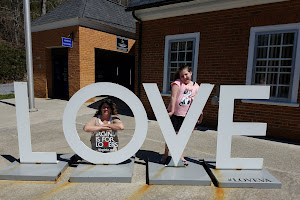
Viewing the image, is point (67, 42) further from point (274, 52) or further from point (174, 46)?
point (274, 52)

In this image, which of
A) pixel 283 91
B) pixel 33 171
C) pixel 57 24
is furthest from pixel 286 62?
pixel 57 24

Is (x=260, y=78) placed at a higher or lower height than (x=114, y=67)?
lower

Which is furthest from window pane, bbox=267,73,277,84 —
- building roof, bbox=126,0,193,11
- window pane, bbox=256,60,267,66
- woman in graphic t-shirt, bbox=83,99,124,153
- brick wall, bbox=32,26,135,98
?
brick wall, bbox=32,26,135,98

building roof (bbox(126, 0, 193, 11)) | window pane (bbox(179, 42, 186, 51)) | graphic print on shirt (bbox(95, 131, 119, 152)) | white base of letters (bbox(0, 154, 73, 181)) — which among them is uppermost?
building roof (bbox(126, 0, 193, 11))

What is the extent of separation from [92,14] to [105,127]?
26.8ft

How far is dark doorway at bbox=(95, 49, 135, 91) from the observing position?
11859 millimetres

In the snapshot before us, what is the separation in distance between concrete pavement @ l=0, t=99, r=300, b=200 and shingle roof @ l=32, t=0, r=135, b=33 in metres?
5.66

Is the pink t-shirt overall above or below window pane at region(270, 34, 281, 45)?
below

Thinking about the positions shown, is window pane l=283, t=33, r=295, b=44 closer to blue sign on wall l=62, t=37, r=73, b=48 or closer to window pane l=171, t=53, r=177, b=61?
window pane l=171, t=53, r=177, b=61

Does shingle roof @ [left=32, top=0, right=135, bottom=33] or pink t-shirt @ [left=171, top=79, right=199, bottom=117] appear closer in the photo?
pink t-shirt @ [left=171, top=79, right=199, bottom=117]

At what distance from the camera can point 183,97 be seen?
2979 millimetres

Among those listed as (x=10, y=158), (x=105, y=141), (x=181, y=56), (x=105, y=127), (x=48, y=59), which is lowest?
(x=10, y=158)

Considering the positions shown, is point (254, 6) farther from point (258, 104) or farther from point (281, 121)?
point (281, 121)

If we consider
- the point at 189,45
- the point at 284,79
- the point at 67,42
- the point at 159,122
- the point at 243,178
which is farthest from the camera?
the point at 67,42
